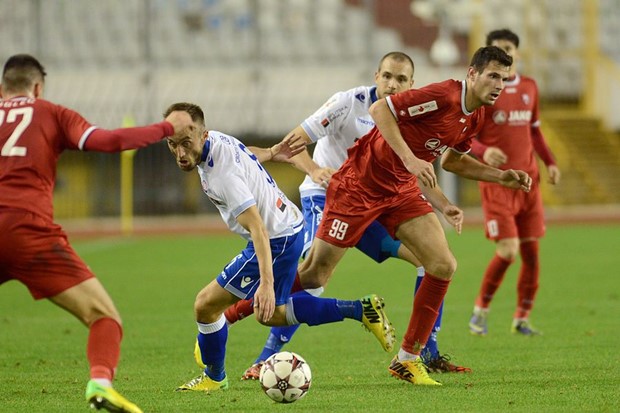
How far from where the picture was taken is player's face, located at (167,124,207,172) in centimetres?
643

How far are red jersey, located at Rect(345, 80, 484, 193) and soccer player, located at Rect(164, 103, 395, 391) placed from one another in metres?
0.68

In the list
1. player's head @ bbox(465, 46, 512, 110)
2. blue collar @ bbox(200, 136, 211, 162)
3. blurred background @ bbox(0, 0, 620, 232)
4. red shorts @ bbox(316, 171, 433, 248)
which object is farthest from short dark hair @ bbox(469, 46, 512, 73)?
blurred background @ bbox(0, 0, 620, 232)

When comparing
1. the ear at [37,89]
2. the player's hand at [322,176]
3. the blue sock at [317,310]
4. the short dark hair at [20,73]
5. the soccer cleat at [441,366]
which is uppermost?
the short dark hair at [20,73]

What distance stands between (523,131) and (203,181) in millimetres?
4227

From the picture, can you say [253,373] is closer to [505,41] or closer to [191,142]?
[191,142]

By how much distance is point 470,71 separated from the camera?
7.21 metres

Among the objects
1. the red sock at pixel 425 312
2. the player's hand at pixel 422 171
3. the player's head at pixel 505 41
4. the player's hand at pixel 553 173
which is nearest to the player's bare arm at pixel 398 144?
the player's hand at pixel 422 171

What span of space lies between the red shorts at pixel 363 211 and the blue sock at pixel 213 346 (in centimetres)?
102

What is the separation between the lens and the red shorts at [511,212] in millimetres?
9828

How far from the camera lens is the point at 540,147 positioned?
33.6 ft

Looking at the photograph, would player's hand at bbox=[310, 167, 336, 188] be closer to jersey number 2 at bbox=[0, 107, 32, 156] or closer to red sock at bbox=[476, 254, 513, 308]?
red sock at bbox=[476, 254, 513, 308]

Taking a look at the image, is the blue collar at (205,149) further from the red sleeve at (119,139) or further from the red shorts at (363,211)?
the red shorts at (363,211)

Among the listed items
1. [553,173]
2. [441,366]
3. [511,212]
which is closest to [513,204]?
[511,212]

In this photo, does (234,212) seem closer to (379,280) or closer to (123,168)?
(379,280)
